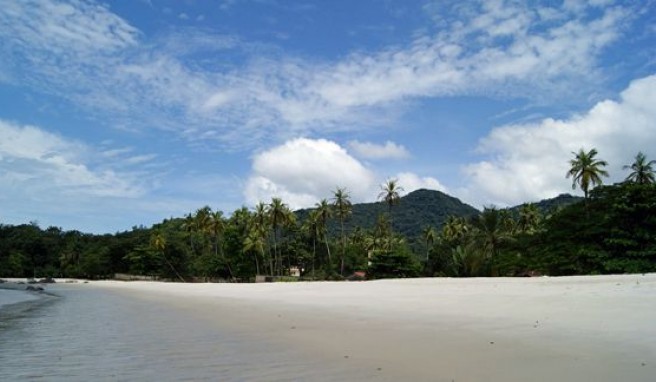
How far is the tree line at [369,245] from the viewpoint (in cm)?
4219

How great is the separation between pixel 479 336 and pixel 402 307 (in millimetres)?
7831

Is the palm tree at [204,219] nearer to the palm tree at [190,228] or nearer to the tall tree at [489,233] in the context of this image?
the palm tree at [190,228]

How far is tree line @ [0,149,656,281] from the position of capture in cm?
4219

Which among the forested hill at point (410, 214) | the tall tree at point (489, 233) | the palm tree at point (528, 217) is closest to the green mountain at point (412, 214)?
the forested hill at point (410, 214)

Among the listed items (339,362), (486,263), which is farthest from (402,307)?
(486,263)

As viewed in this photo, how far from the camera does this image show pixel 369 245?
8656 cm

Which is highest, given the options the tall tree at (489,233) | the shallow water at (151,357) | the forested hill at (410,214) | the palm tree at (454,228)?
the forested hill at (410,214)

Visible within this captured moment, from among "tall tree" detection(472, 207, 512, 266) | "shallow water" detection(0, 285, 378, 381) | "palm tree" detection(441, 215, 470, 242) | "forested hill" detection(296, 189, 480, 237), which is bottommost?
"shallow water" detection(0, 285, 378, 381)

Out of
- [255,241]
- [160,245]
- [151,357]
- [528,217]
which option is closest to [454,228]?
[528,217]

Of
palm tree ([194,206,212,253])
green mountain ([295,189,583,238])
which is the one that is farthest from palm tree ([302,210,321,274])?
green mountain ([295,189,583,238])

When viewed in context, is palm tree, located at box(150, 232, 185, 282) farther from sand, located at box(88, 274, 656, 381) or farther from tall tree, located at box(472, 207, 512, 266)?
sand, located at box(88, 274, 656, 381)

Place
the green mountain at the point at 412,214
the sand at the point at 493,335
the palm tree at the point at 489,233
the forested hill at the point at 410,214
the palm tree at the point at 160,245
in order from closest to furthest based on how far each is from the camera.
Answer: the sand at the point at 493,335
the palm tree at the point at 489,233
the palm tree at the point at 160,245
the green mountain at the point at 412,214
the forested hill at the point at 410,214

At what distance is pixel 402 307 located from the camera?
18.2 m

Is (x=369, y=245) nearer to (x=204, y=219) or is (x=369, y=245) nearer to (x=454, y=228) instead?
(x=454, y=228)
